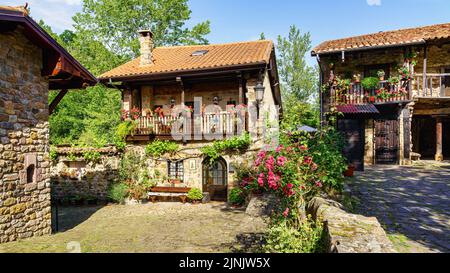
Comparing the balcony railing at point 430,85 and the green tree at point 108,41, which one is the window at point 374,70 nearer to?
the balcony railing at point 430,85

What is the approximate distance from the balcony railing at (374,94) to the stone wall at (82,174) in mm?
11779

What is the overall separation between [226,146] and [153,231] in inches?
183

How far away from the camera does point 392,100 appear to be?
13.6 m

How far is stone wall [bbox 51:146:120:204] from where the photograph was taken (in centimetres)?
1273

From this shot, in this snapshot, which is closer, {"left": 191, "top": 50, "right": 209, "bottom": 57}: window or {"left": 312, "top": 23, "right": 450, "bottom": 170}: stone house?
{"left": 312, "top": 23, "right": 450, "bottom": 170}: stone house

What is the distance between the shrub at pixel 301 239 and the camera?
4601mm

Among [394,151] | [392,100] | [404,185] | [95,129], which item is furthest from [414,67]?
[95,129]

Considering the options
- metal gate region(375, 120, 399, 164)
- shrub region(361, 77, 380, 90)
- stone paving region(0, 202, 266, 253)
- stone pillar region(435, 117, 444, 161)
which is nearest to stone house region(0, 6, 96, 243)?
→ stone paving region(0, 202, 266, 253)

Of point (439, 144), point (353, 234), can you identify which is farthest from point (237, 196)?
point (439, 144)

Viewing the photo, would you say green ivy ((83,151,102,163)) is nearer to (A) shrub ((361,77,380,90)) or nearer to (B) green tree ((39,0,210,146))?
(B) green tree ((39,0,210,146))

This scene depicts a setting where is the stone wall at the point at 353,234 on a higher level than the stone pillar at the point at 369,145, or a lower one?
lower

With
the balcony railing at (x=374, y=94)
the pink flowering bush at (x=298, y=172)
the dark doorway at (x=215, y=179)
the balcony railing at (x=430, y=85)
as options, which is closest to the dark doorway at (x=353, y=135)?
the pink flowering bush at (x=298, y=172)
